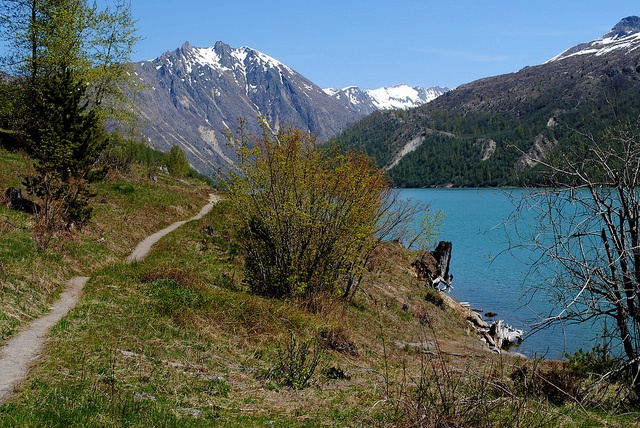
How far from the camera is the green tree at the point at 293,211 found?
20.4 m

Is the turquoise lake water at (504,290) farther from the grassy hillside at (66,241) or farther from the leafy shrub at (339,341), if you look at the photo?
the grassy hillside at (66,241)

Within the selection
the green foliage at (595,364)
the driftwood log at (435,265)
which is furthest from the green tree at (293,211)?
the driftwood log at (435,265)

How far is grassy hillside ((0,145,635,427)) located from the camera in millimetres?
7770

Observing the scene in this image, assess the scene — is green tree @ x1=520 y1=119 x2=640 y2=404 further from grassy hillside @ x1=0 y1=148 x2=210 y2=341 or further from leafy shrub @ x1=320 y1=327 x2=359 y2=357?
grassy hillside @ x1=0 y1=148 x2=210 y2=341

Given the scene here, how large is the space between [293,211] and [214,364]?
9070 mm

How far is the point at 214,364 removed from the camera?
11.8 metres

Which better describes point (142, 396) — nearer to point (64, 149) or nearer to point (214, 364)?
point (214, 364)

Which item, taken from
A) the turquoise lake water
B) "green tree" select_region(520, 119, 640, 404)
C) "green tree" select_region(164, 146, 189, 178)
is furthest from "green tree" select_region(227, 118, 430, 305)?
"green tree" select_region(164, 146, 189, 178)

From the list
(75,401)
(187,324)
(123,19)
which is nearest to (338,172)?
(187,324)

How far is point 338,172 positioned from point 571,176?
1031cm

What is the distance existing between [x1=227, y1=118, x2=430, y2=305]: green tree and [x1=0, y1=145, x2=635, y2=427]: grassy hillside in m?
1.46

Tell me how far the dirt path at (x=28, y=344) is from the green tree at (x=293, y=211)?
22.7 feet

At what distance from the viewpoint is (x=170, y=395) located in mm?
9234

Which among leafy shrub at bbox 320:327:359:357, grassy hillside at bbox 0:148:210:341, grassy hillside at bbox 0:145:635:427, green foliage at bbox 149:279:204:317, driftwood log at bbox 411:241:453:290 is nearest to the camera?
grassy hillside at bbox 0:145:635:427
